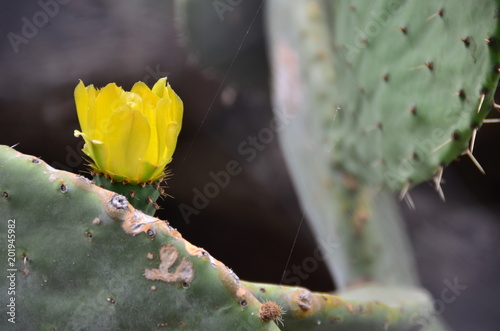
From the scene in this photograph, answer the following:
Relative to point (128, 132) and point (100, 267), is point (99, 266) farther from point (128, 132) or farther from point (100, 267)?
point (128, 132)

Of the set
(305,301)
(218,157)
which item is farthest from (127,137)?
(218,157)

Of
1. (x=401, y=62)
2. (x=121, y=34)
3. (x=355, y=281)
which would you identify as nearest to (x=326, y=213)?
(x=355, y=281)

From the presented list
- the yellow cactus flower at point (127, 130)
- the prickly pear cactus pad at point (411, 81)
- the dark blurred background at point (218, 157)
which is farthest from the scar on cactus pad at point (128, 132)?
the dark blurred background at point (218, 157)

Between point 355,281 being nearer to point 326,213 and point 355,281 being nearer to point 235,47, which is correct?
point 326,213

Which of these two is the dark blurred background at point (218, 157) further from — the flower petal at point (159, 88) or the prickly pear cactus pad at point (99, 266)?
the prickly pear cactus pad at point (99, 266)

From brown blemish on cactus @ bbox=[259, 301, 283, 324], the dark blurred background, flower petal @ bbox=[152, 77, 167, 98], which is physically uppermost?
flower petal @ bbox=[152, 77, 167, 98]

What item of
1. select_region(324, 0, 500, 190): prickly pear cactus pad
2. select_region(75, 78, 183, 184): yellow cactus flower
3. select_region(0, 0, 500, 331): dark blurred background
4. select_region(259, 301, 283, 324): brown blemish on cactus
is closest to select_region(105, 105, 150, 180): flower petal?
select_region(75, 78, 183, 184): yellow cactus flower

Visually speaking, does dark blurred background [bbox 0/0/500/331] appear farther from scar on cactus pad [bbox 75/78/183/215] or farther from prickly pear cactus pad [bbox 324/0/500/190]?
scar on cactus pad [bbox 75/78/183/215]
